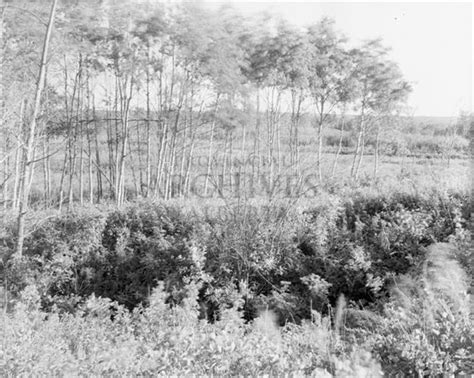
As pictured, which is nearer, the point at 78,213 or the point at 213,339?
the point at 213,339

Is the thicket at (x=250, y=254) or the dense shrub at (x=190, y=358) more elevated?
the dense shrub at (x=190, y=358)

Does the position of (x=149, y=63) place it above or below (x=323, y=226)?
above

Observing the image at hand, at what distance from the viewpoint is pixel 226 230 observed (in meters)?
8.48

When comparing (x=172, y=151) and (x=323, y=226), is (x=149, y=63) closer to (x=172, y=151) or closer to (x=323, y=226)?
(x=172, y=151)

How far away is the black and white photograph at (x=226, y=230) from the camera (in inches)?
114

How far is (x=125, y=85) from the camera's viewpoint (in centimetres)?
1574

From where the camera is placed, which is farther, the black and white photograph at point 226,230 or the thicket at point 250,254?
the thicket at point 250,254

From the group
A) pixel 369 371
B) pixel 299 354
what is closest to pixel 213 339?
pixel 299 354

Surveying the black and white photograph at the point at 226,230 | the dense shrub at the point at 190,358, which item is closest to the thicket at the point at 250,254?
the black and white photograph at the point at 226,230

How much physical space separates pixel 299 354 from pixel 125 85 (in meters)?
14.0

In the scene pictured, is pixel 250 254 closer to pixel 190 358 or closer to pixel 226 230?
pixel 226 230

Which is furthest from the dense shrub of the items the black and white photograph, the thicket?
the thicket

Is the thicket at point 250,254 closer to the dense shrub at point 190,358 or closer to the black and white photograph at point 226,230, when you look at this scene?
the black and white photograph at point 226,230

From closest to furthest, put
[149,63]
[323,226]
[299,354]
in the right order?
1. [299,354]
2. [323,226]
3. [149,63]
